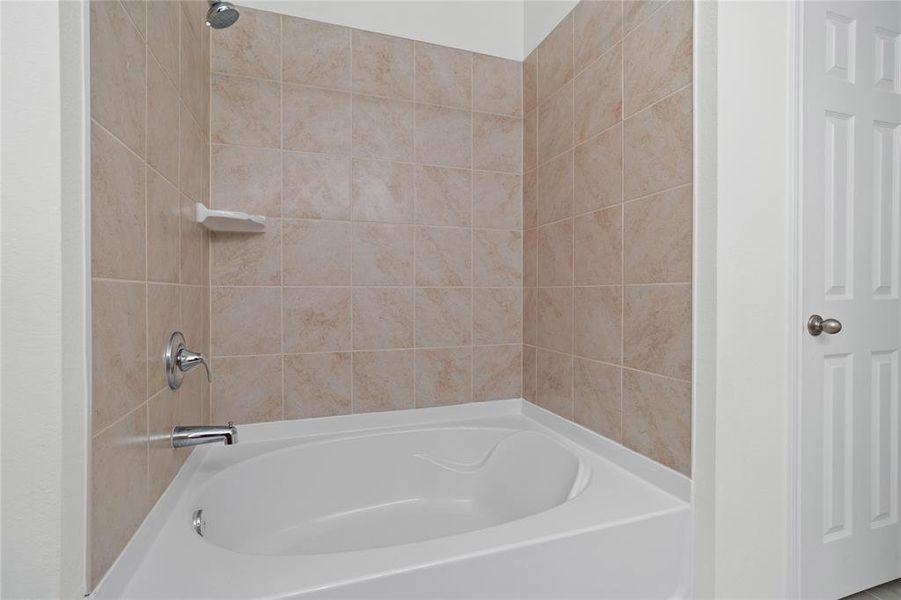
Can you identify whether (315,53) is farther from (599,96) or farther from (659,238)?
(659,238)

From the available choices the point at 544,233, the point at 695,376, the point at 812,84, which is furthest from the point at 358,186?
the point at 812,84

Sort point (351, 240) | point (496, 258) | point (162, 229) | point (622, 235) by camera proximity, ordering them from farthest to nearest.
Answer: point (496, 258), point (351, 240), point (622, 235), point (162, 229)

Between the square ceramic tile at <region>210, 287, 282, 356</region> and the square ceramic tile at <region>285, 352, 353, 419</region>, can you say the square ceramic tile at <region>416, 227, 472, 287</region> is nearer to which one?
the square ceramic tile at <region>285, 352, 353, 419</region>

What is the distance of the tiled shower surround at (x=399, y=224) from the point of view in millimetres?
1039

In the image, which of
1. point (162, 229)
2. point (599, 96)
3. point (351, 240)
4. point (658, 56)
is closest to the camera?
point (162, 229)

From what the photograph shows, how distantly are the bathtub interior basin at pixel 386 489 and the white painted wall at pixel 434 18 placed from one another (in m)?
→ 1.67

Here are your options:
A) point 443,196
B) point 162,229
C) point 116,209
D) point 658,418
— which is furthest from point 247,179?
point 658,418

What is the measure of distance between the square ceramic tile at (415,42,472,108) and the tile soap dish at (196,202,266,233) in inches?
33.9

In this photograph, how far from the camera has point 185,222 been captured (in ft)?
4.16

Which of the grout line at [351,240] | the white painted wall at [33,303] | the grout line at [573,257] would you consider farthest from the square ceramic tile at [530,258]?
the white painted wall at [33,303]

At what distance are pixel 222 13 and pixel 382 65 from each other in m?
0.73

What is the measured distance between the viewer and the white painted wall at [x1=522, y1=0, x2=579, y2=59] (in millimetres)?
1728

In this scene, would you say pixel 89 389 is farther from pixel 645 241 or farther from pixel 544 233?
pixel 544 233

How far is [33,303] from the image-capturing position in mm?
612
